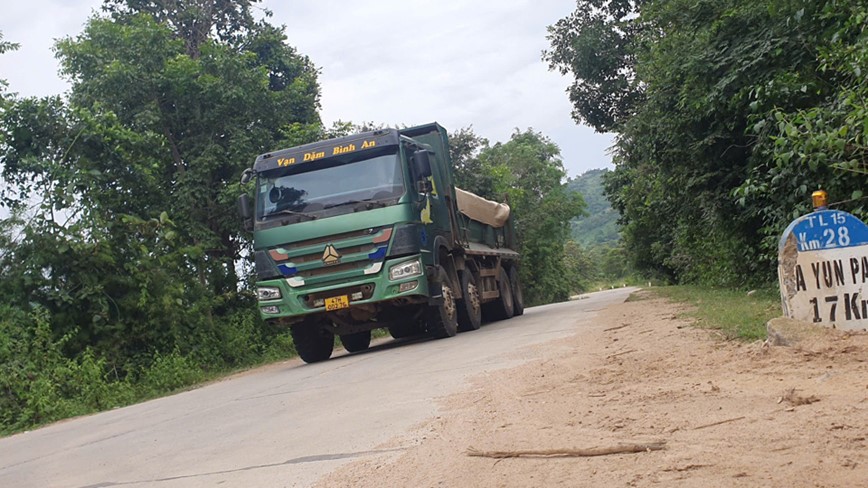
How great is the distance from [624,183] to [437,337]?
18.4 meters

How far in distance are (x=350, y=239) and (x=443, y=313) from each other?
2004 mm

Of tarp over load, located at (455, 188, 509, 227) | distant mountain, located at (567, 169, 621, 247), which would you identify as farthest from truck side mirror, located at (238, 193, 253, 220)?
distant mountain, located at (567, 169, 621, 247)

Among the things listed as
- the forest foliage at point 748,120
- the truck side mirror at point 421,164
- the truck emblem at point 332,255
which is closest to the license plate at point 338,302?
the truck emblem at point 332,255

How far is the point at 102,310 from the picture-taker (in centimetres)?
1402

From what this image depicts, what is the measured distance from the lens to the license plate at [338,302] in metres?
11.7

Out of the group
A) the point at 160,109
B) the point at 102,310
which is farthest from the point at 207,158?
the point at 102,310

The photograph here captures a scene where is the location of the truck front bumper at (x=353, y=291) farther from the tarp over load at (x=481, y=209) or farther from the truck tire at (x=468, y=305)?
the tarp over load at (x=481, y=209)

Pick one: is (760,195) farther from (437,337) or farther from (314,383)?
(314,383)

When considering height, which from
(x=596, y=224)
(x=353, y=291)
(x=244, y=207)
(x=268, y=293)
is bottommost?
(x=353, y=291)

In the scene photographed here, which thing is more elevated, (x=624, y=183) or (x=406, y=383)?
(x=624, y=183)

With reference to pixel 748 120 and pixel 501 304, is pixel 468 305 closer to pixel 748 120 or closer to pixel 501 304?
pixel 501 304

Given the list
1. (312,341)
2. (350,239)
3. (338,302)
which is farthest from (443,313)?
(312,341)

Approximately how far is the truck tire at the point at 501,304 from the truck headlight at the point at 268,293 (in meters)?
6.39

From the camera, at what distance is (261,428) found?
6629mm
